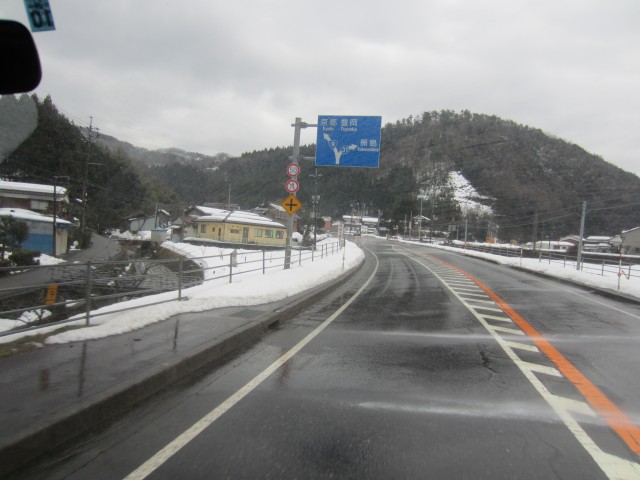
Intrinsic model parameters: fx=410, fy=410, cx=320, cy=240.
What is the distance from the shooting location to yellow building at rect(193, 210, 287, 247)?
59812mm

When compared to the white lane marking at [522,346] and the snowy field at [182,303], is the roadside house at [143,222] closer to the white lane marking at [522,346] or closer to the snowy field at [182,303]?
the snowy field at [182,303]

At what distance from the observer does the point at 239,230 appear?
6016 cm

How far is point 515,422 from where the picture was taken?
373 centimetres

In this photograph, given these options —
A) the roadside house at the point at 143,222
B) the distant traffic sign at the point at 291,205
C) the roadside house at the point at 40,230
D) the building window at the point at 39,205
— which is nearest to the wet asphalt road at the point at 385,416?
the distant traffic sign at the point at 291,205

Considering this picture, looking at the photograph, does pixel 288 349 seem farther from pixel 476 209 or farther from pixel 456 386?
pixel 476 209

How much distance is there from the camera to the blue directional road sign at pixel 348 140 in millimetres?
16984

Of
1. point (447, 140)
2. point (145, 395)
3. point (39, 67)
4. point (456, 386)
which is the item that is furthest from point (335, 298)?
point (447, 140)

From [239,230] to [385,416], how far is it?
190 feet

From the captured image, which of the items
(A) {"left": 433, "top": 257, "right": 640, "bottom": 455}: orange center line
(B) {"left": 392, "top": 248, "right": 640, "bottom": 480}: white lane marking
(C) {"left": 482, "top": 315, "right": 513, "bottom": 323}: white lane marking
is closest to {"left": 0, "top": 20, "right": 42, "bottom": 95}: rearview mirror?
(B) {"left": 392, "top": 248, "right": 640, "bottom": 480}: white lane marking

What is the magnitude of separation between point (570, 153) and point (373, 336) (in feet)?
321

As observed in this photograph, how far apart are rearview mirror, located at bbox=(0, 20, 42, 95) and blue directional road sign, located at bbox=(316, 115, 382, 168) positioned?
573 inches

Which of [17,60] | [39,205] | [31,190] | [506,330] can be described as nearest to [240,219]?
[39,205]

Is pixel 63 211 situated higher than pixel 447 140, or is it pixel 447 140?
pixel 447 140

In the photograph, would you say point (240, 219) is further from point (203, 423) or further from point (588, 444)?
point (588, 444)
